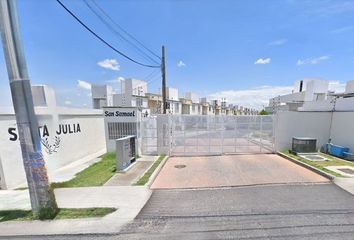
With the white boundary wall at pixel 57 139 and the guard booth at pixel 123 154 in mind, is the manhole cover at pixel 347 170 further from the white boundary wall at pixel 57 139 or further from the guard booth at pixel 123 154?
the white boundary wall at pixel 57 139

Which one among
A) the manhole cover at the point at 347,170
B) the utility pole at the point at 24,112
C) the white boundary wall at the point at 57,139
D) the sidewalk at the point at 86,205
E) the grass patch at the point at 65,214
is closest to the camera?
the utility pole at the point at 24,112

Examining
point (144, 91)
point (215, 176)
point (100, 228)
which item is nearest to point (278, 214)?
point (215, 176)

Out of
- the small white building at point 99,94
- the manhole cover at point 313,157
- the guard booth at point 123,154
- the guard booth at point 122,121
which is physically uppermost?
the small white building at point 99,94

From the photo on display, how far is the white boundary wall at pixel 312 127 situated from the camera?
415 inches

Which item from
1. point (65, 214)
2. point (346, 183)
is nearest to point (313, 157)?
point (346, 183)

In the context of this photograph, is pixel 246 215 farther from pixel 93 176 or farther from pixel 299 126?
pixel 299 126

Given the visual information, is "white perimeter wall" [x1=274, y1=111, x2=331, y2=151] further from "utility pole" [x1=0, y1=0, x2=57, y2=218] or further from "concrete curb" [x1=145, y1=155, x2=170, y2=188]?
"utility pole" [x1=0, y1=0, x2=57, y2=218]

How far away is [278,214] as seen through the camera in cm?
420

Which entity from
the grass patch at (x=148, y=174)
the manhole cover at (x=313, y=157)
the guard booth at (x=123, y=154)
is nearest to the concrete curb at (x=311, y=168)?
the manhole cover at (x=313, y=157)

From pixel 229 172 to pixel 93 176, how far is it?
214 inches

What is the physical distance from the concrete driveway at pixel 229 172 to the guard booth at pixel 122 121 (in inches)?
118

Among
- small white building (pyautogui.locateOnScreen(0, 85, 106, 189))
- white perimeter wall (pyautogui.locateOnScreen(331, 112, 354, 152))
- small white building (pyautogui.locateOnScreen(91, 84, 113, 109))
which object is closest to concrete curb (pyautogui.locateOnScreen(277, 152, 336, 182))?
white perimeter wall (pyautogui.locateOnScreen(331, 112, 354, 152))

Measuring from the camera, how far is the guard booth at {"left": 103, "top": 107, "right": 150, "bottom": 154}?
1092 centimetres

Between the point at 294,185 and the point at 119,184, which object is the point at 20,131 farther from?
the point at 294,185
